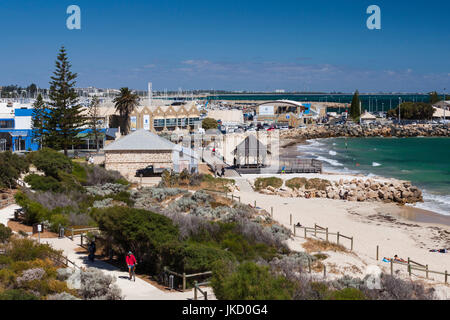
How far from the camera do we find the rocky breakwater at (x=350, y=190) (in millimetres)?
25062

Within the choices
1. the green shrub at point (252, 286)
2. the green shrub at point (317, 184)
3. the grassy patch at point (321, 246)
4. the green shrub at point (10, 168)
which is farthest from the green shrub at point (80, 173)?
the green shrub at point (252, 286)

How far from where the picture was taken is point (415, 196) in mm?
25156

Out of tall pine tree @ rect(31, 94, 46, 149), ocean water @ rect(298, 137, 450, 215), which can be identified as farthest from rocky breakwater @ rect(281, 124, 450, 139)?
tall pine tree @ rect(31, 94, 46, 149)

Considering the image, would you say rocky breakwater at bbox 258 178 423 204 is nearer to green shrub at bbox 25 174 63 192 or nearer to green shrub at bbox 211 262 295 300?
green shrub at bbox 25 174 63 192

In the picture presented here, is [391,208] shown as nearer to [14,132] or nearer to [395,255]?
[395,255]

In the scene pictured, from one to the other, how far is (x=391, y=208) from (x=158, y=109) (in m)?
30.0

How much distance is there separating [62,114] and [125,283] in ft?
80.5

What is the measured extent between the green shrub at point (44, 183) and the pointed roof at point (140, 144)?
20.5 ft

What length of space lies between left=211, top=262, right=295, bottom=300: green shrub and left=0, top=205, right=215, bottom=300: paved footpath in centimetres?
145

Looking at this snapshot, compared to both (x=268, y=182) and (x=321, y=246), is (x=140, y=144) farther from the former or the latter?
(x=321, y=246)

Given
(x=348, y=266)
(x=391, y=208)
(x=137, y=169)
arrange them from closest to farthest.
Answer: (x=348, y=266)
(x=391, y=208)
(x=137, y=169)

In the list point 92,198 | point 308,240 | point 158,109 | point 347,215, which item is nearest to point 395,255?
point 308,240

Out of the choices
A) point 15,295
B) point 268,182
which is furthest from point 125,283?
point 268,182

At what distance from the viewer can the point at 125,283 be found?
975cm
